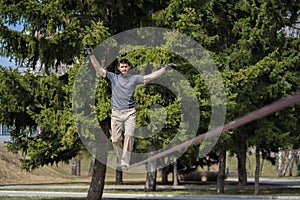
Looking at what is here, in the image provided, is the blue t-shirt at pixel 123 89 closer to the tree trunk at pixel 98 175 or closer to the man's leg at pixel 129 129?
the man's leg at pixel 129 129

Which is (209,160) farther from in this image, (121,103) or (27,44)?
(121,103)

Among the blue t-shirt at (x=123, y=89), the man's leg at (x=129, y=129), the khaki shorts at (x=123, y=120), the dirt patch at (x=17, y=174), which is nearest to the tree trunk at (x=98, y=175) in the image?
the man's leg at (x=129, y=129)

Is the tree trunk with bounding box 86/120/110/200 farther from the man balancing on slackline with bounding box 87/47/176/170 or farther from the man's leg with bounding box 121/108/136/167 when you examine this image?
the man balancing on slackline with bounding box 87/47/176/170

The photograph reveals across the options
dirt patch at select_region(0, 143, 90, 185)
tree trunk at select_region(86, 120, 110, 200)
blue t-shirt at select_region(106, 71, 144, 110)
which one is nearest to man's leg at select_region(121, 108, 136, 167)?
blue t-shirt at select_region(106, 71, 144, 110)

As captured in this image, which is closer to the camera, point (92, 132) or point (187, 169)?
point (92, 132)

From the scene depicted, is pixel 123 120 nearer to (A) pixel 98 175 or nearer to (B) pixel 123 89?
(B) pixel 123 89

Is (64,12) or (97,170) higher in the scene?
(64,12)

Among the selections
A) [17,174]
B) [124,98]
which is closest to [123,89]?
[124,98]

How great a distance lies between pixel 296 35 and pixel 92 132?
15.9 metres

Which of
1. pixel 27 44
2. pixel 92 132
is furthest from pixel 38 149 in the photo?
pixel 27 44

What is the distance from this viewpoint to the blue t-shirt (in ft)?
24.7

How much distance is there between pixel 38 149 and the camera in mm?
16984

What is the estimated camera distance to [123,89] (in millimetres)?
7539

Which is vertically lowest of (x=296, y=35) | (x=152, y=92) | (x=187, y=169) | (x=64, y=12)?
(x=187, y=169)
